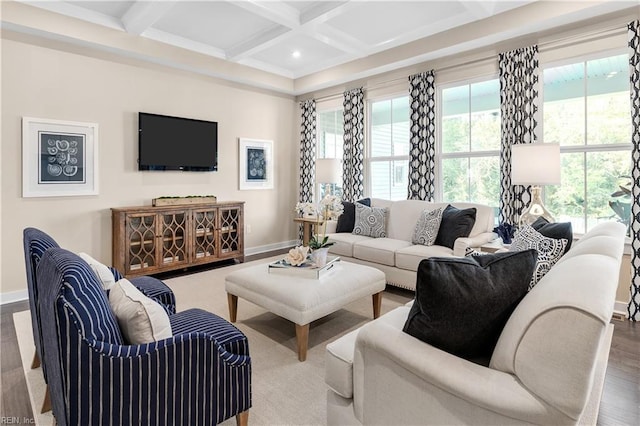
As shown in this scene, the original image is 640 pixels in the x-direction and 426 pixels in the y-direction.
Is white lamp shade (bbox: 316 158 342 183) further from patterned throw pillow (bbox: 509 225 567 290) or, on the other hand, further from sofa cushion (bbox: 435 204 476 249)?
patterned throw pillow (bbox: 509 225 567 290)

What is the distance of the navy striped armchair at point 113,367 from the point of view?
1.09 meters

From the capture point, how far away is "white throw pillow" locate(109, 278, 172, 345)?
1306 millimetres

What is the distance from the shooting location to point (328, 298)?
2469 mm

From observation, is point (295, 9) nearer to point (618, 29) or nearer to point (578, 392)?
point (618, 29)

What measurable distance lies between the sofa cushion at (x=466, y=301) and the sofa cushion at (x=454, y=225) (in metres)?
2.43

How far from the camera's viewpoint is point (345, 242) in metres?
4.24

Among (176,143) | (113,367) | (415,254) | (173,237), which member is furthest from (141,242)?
(113,367)

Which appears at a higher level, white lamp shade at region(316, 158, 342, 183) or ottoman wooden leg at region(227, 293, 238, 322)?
white lamp shade at region(316, 158, 342, 183)

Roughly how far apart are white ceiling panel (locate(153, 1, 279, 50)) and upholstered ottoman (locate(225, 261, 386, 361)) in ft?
8.84

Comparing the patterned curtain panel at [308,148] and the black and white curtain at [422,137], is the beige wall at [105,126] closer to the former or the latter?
the patterned curtain panel at [308,148]

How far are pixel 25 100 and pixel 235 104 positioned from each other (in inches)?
102

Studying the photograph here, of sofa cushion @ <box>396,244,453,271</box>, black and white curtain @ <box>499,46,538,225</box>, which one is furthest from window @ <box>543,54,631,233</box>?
sofa cushion @ <box>396,244,453,271</box>

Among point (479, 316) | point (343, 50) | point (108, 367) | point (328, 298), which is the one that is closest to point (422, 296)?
point (479, 316)

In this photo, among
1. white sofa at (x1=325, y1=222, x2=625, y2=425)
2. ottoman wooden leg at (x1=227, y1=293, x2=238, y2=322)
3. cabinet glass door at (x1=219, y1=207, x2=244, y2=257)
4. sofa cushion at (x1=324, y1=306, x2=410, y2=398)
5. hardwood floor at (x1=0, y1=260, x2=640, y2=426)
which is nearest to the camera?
white sofa at (x1=325, y1=222, x2=625, y2=425)
